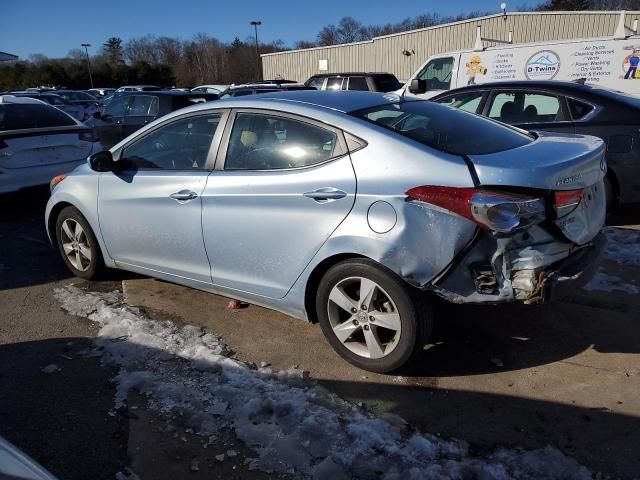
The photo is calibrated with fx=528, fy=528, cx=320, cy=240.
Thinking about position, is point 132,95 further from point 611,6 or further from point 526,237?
point 611,6

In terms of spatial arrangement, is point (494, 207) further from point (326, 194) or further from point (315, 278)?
point (315, 278)

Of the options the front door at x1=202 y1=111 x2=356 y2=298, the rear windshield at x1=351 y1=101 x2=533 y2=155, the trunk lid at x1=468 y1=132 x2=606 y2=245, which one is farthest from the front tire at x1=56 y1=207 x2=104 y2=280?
the trunk lid at x1=468 y1=132 x2=606 y2=245

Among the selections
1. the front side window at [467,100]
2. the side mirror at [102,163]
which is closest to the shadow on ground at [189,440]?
the side mirror at [102,163]

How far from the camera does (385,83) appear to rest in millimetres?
15859

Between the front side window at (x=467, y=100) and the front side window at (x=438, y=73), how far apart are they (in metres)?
4.64

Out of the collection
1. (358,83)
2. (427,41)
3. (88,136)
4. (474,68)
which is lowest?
(88,136)

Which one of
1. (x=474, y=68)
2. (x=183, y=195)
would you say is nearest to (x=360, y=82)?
(x=474, y=68)

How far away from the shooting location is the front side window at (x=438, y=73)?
11.4 m

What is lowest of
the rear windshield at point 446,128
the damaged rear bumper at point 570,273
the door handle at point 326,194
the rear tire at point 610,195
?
the rear tire at point 610,195

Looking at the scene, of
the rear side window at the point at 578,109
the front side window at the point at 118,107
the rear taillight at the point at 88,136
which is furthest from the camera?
the front side window at the point at 118,107

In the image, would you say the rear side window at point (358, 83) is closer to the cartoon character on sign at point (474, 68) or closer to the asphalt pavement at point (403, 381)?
the cartoon character on sign at point (474, 68)

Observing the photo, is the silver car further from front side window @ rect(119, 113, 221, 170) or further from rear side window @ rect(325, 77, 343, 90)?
rear side window @ rect(325, 77, 343, 90)

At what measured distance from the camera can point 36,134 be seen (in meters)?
6.84

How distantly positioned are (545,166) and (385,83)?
13818 mm
